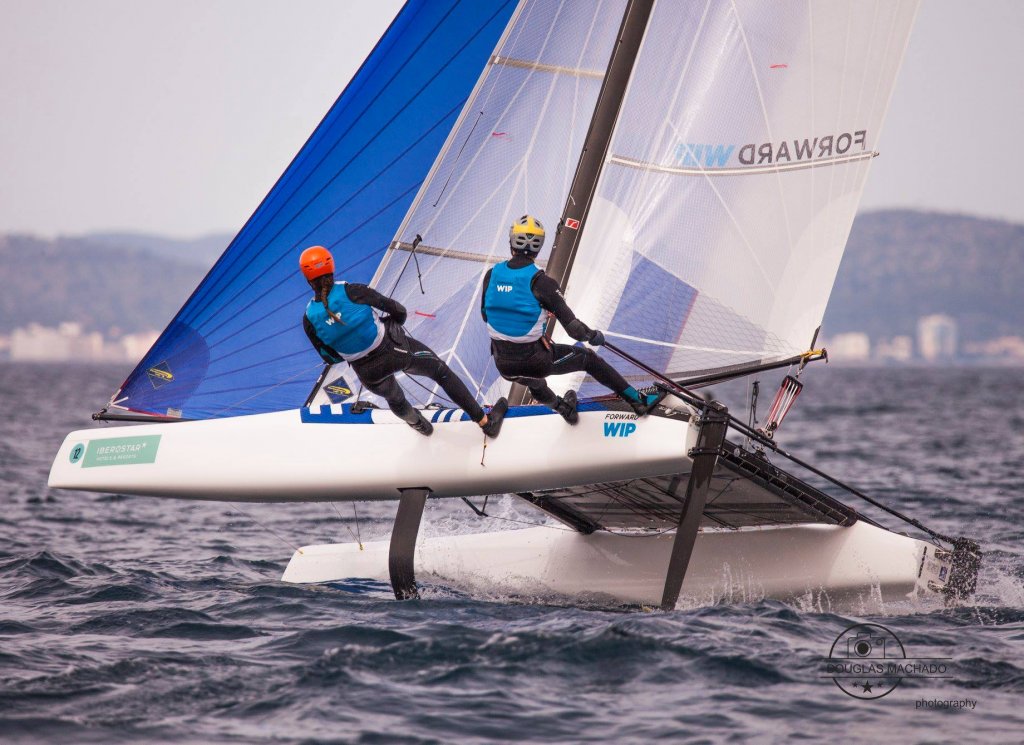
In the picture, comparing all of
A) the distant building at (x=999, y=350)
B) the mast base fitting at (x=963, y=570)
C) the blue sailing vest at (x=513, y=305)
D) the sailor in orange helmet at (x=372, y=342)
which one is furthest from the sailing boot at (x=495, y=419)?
the distant building at (x=999, y=350)

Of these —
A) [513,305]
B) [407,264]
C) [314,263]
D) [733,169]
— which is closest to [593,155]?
[733,169]

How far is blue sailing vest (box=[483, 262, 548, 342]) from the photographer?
682 centimetres

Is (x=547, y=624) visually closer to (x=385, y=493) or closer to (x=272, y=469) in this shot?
(x=385, y=493)

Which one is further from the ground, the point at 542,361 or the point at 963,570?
the point at 542,361

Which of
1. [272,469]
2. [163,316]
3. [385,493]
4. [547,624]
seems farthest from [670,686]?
[163,316]

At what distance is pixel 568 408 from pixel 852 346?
15556 centimetres

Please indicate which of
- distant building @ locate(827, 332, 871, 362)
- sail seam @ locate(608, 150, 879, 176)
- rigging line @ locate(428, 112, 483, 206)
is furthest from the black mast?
distant building @ locate(827, 332, 871, 362)

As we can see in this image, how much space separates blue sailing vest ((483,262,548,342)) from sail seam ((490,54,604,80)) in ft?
6.01

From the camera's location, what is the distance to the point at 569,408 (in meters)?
7.07

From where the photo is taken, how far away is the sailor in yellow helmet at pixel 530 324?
6.80 m

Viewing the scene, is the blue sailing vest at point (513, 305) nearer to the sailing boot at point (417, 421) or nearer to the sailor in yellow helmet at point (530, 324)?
the sailor in yellow helmet at point (530, 324)

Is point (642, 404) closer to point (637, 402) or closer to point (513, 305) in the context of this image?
point (637, 402)

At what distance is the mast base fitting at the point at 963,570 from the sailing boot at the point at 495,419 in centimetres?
289

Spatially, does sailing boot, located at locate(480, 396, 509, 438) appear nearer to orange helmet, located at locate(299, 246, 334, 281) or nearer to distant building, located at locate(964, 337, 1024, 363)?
orange helmet, located at locate(299, 246, 334, 281)
